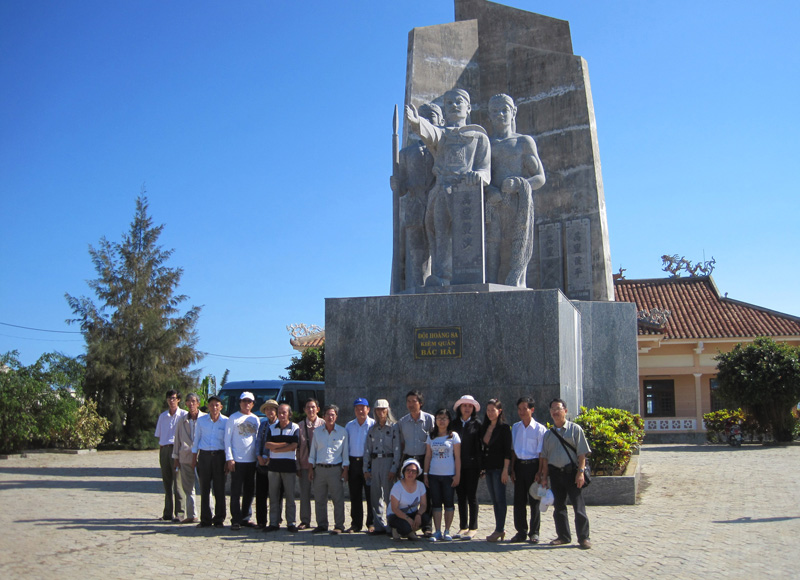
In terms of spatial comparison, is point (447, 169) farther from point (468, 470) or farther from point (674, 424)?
point (674, 424)

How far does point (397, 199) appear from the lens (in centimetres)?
1250

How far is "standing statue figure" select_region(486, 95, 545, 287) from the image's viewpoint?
11438 millimetres

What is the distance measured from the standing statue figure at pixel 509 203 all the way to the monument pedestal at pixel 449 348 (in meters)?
1.36

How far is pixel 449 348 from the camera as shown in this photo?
9.72 meters

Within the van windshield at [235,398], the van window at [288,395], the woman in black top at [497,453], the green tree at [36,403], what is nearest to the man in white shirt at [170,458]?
the woman in black top at [497,453]

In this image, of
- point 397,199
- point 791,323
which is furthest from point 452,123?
point 791,323

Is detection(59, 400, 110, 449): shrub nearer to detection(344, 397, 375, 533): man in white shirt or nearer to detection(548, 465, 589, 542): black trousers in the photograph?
detection(344, 397, 375, 533): man in white shirt

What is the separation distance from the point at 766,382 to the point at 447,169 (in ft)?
41.2

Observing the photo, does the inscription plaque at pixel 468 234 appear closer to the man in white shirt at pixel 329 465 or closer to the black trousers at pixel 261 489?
the man in white shirt at pixel 329 465

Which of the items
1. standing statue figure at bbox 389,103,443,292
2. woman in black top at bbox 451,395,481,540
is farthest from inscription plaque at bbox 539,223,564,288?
woman in black top at bbox 451,395,481,540

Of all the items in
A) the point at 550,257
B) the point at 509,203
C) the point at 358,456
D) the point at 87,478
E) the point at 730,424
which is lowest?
the point at 87,478

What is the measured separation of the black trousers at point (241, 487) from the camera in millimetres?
7969

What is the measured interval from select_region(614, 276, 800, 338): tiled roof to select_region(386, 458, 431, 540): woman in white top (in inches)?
716

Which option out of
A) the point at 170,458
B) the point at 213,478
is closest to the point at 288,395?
the point at 170,458
